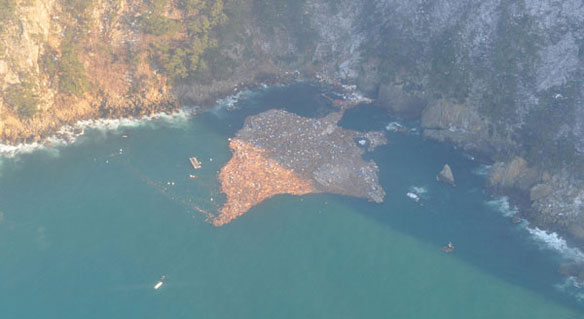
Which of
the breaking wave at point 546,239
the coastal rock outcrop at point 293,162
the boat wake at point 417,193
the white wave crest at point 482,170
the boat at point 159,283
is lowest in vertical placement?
the boat at point 159,283

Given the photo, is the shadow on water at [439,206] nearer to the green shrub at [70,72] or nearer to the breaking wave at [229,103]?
the breaking wave at [229,103]

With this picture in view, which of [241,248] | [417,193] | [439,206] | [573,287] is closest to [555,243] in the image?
[573,287]

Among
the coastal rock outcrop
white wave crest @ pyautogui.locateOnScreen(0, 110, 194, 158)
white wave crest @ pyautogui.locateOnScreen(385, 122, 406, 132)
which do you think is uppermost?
white wave crest @ pyautogui.locateOnScreen(385, 122, 406, 132)

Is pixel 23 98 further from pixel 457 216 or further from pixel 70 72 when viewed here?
pixel 457 216

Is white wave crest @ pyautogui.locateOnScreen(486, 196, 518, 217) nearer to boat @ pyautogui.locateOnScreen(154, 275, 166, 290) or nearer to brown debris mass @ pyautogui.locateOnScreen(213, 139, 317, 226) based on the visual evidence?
brown debris mass @ pyautogui.locateOnScreen(213, 139, 317, 226)

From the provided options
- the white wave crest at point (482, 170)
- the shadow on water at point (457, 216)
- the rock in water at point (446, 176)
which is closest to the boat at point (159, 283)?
the shadow on water at point (457, 216)

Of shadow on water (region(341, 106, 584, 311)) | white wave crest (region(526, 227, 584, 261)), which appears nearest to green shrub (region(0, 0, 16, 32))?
shadow on water (region(341, 106, 584, 311))
